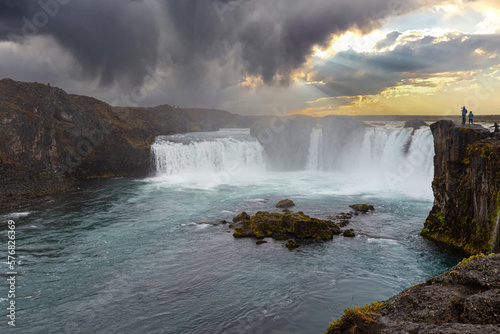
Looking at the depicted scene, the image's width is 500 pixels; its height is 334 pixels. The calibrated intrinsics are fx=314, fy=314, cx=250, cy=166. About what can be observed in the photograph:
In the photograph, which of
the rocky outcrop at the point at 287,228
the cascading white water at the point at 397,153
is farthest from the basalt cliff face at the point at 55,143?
the cascading white water at the point at 397,153

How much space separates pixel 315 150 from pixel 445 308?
183 ft

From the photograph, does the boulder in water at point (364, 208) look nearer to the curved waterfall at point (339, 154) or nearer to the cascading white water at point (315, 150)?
the curved waterfall at point (339, 154)

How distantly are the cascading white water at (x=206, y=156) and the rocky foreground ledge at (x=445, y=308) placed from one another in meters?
47.6

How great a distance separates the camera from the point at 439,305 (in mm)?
6750

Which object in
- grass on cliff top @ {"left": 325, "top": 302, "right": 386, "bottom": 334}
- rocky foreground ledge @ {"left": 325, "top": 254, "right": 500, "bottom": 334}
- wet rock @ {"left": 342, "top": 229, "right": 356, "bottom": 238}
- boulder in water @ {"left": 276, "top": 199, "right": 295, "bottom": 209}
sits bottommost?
wet rock @ {"left": 342, "top": 229, "right": 356, "bottom": 238}

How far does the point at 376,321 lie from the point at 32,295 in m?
15.4

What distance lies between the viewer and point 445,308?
6.63m

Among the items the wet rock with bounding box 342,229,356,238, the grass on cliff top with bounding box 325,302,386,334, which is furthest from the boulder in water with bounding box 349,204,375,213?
the grass on cliff top with bounding box 325,302,386,334

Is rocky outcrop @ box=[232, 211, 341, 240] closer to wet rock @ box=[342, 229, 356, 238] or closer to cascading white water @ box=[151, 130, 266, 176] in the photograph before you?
wet rock @ box=[342, 229, 356, 238]

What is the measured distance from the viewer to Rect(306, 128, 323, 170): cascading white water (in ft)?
199

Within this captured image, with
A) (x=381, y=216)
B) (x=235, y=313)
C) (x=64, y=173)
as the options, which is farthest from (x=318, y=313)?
(x=64, y=173)

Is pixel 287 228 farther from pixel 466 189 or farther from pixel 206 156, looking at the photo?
pixel 206 156

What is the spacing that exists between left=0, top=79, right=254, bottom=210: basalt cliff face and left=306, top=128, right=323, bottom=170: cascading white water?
29840 mm

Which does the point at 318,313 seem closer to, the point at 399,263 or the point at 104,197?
the point at 399,263
